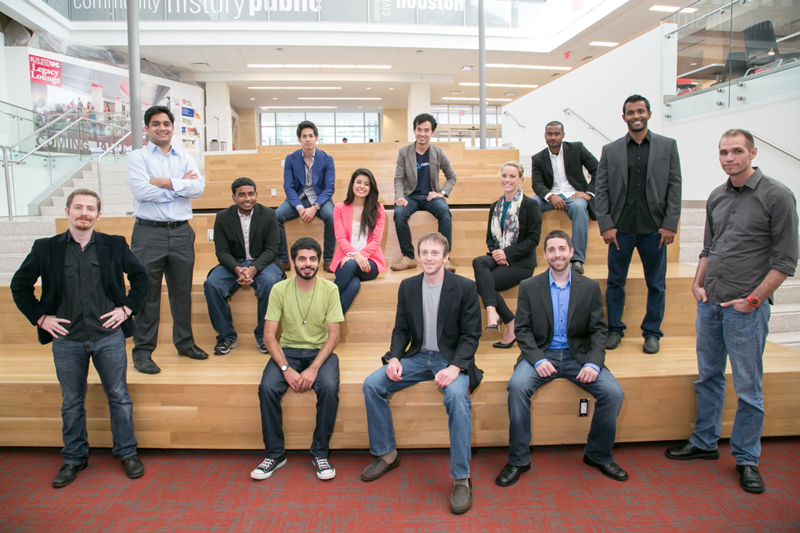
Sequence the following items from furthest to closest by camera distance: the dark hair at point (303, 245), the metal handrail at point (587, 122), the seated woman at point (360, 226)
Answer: the metal handrail at point (587, 122) → the seated woman at point (360, 226) → the dark hair at point (303, 245)

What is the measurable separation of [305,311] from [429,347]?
69cm

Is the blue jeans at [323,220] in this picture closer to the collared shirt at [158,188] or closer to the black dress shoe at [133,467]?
the collared shirt at [158,188]

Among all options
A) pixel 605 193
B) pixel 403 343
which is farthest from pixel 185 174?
pixel 605 193

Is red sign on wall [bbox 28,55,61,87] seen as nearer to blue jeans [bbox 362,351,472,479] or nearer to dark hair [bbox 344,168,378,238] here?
dark hair [bbox 344,168,378,238]

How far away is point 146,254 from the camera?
2699mm

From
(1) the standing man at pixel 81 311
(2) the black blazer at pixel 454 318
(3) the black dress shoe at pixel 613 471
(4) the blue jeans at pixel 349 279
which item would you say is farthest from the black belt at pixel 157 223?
(3) the black dress shoe at pixel 613 471

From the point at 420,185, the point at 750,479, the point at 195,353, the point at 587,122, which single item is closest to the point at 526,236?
the point at 420,185

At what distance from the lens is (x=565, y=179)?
3.79 m

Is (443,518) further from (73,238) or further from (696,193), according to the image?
(696,193)

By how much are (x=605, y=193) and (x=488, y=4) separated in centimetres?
1012

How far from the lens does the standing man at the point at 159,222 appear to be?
8.84 ft

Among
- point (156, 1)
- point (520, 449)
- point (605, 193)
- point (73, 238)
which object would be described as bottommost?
point (520, 449)

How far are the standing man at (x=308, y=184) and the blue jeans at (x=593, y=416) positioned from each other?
6.70 feet

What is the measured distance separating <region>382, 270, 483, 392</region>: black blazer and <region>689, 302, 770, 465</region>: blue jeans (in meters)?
1.11
